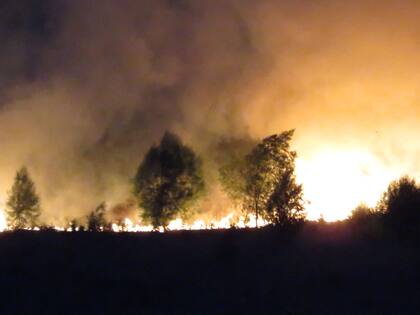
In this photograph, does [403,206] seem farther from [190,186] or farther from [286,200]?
[190,186]

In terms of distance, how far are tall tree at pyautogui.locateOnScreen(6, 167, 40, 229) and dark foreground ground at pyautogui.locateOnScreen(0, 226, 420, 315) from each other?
61.1ft

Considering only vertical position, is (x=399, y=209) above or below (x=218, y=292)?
above

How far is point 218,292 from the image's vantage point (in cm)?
1773

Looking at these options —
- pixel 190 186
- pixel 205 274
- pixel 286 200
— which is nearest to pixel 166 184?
pixel 190 186

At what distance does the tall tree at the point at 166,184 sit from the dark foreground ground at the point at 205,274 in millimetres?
13502

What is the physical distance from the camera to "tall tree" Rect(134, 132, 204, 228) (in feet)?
121

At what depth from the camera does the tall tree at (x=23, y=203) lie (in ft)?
132

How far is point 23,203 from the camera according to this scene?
4088cm

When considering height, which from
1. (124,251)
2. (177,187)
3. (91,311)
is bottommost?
(91,311)

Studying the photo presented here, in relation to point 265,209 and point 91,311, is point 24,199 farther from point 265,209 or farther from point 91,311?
point 91,311

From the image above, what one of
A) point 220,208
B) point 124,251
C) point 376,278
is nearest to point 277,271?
point 376,278

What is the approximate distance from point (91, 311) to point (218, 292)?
3.03 meters

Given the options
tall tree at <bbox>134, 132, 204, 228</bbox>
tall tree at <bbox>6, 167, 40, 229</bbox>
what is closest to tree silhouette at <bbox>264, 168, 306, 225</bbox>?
tall tree at <bbox>134, 132, 204, 228</bbox>

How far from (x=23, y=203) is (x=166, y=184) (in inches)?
325
